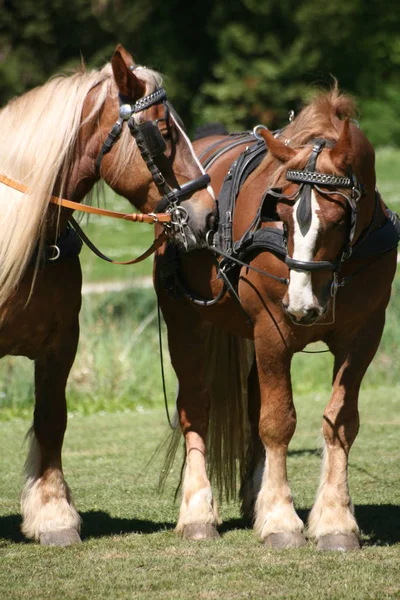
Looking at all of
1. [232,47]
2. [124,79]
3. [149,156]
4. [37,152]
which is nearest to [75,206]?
[37,152]

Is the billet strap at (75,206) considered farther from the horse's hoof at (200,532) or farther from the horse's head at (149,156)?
the horse's hoof at (200,532)

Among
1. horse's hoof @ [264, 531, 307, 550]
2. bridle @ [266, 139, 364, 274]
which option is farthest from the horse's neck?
horse's hoof @ [264, 531, 307, 550]

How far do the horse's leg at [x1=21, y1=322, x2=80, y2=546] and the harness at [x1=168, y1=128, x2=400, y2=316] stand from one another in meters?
0.76

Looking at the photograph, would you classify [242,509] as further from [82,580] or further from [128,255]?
[128,255]

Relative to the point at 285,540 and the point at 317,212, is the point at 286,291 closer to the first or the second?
the point at 317,212

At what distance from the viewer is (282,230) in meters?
4.87

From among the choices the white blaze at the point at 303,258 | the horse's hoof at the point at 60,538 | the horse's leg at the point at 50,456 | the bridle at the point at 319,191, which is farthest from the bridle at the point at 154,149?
the horse's hoof at the point at 60,538

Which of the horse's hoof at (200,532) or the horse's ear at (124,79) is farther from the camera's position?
the horse's hoof at (200,532)

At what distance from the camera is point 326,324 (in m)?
4.99

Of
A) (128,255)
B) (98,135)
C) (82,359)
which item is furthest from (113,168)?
(128,255)

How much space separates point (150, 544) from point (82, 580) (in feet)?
2.49

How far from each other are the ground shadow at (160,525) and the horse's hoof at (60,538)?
0.48ft

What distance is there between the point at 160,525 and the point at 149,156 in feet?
6.84

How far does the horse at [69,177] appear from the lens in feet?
16.1
